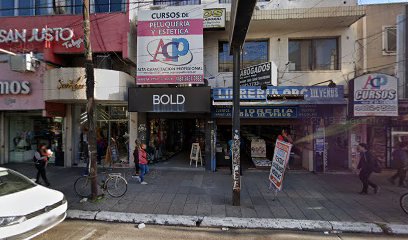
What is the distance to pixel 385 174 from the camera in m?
11.0

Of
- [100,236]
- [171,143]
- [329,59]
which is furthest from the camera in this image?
[171,143]

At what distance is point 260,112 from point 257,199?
5.29m

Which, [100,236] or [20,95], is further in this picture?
[20,95]

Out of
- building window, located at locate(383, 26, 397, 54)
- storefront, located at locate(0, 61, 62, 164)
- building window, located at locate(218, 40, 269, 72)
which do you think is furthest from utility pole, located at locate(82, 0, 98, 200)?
building window, located at locate(383, 26, 397, 54)

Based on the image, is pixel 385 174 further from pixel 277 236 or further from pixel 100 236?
pixel 100 236

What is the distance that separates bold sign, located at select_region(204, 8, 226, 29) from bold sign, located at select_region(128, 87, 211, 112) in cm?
320

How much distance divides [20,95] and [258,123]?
11.6 metres

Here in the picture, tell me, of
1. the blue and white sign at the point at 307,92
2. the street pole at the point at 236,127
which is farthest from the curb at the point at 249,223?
the blue and white sign at the point at 307,92

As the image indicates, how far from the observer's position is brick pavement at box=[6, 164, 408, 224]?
6.46 meters

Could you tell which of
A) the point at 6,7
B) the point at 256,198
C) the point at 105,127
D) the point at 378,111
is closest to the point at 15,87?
the point at 105,127

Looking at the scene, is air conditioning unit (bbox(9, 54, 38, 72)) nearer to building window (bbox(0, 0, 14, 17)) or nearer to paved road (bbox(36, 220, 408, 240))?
building window (bbox(0, 0, 14, 17))

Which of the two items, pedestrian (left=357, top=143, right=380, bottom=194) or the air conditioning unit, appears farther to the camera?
the air conditioning unit

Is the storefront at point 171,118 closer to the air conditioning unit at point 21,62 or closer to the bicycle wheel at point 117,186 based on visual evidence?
the bicycle wheel at point 117,186

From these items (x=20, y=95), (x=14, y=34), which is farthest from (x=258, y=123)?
(x=14, y=34)
